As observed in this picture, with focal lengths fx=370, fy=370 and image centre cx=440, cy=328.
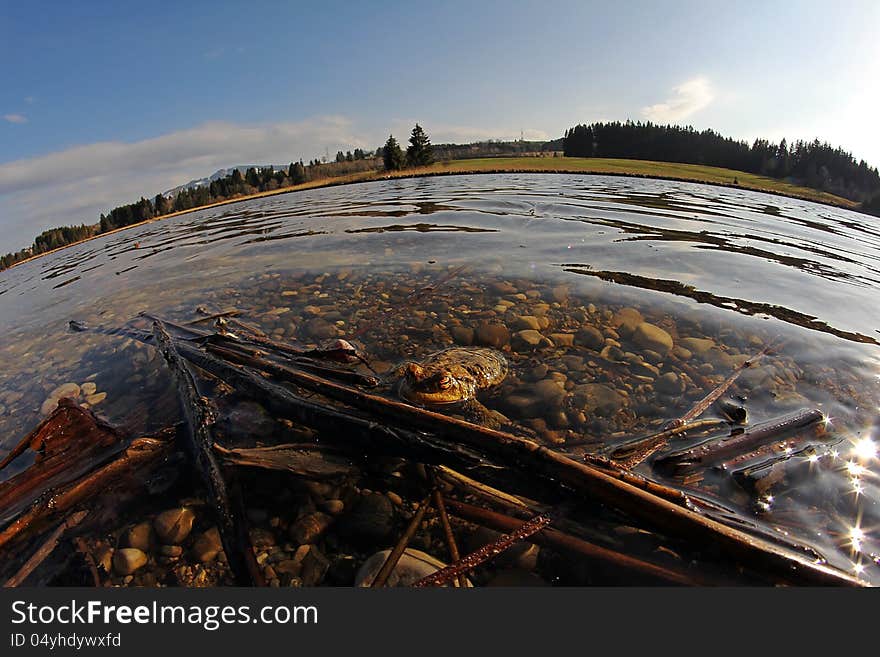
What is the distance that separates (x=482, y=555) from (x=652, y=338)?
2.73 meters

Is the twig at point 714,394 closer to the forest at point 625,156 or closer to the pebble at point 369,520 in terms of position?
the pebble at point 369,520

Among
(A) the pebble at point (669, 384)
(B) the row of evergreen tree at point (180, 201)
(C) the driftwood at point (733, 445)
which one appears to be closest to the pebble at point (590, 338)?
(A) the pebble at point (669, 384)

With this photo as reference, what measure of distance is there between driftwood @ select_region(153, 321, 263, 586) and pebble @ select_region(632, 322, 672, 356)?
125 inches

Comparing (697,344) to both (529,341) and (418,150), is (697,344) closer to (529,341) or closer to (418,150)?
(529,341)

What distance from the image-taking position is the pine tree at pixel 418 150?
242 feet

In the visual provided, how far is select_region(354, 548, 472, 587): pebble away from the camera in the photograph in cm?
138

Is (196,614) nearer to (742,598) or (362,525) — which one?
(362,525)

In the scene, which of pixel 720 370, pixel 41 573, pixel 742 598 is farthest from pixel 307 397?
pixel 720 370

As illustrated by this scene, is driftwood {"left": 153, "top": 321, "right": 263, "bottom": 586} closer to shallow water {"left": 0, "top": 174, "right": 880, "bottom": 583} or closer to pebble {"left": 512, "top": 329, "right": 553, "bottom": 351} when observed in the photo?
shallow water {"left": 0, "top": 174, "right": 880, "bottom": 583}

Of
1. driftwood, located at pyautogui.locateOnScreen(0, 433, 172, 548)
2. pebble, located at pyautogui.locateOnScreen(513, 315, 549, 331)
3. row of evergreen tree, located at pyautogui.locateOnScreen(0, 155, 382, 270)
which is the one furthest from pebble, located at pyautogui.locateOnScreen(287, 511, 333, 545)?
row of evergreen tree, located at pyautogui.locateOnScreen(0, 155, 382, 270)

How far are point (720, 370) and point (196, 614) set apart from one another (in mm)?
3453

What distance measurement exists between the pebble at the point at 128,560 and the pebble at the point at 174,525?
9cm

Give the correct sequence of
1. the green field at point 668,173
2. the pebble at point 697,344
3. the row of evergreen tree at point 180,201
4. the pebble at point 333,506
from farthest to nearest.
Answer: the row of evergreen tree at point 180,201, the green field at point 668,173, the pebble at point 697,344, the pebble at point 333,506

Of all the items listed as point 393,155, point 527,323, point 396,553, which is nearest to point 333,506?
point 396,553
